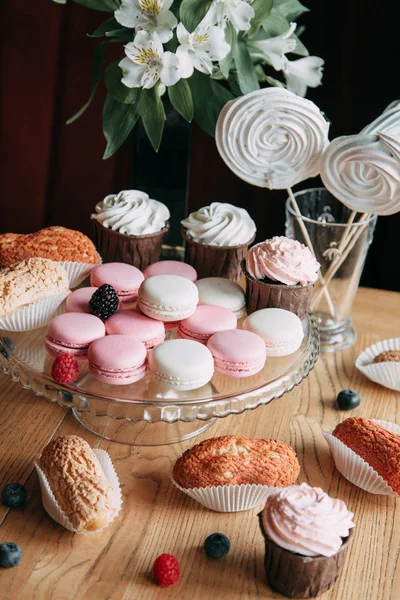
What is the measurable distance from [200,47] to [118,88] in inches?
8.4

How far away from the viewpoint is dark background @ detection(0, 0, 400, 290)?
6.64 ft

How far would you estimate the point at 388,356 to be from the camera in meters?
1.68

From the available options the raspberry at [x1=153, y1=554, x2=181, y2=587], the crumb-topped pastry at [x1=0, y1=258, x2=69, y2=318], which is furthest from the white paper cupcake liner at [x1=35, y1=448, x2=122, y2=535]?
the crumb-topped pastry at [x1=0, y1=258, x2=69, y2=318]

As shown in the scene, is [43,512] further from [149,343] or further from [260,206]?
[260,206]

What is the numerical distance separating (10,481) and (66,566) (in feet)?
0.74

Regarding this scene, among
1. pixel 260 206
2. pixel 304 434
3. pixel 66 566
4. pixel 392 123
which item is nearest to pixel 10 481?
pixel 66 566

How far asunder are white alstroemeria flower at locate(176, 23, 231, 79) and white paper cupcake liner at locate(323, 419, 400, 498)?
2.45 ft

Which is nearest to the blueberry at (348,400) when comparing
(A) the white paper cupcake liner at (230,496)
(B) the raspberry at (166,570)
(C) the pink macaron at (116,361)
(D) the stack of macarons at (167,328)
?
(D) the stack of macarons at (167,328)

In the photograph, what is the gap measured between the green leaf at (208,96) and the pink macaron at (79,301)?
0.49m

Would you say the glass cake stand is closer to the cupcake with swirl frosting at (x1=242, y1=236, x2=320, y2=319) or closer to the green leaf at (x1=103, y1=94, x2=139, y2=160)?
the cupcake with swirl frosting at (x1=242, y1=236, x2=320, y2=319)

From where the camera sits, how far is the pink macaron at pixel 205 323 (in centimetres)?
144

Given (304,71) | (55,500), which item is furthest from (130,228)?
(55,500)

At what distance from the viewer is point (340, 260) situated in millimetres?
1741

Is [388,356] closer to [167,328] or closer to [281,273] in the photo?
[281,273]
